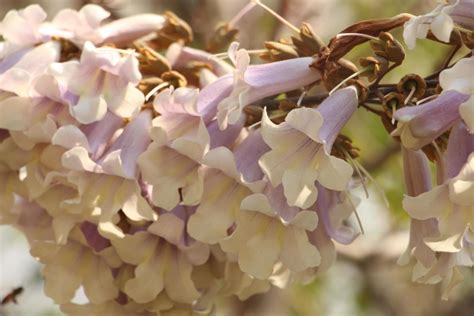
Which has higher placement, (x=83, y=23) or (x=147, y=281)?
(x=83, y=23)

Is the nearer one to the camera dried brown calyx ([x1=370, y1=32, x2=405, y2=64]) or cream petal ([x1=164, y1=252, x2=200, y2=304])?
dried brown calyx ([x1=370, y1=32, x2=405, y2=64])

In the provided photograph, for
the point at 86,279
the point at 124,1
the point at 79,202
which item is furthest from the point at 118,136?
the point at 124,1

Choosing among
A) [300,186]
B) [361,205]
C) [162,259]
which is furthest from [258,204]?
[361,205]

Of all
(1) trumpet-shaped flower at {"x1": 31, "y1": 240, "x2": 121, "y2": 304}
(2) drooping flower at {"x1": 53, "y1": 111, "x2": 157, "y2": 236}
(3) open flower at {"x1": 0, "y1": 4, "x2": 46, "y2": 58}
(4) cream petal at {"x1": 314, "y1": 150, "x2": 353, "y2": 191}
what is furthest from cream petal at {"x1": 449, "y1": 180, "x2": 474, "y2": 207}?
(3) open flower at {"x1": 0, "y1": 4, "x2": 46, "y2": 58}

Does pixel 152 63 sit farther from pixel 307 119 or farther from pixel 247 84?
pixel 307 119

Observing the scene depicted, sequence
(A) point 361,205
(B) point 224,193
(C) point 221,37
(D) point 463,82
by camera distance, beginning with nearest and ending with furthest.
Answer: (D) point 463,82
(B) point 224,193
(C) point 221,37
(A) point 361,205

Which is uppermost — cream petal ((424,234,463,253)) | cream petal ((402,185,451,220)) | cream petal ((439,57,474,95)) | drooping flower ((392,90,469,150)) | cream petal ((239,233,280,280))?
cream petal ((439,57,474,95))

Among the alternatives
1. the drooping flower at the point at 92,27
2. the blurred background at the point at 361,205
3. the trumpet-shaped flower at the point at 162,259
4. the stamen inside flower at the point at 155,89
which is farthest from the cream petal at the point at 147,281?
the blurred background at the point at 361,205

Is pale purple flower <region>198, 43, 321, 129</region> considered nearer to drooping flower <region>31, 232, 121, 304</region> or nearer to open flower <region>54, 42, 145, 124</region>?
open flower <region>54, 42, 145, 124</region>
